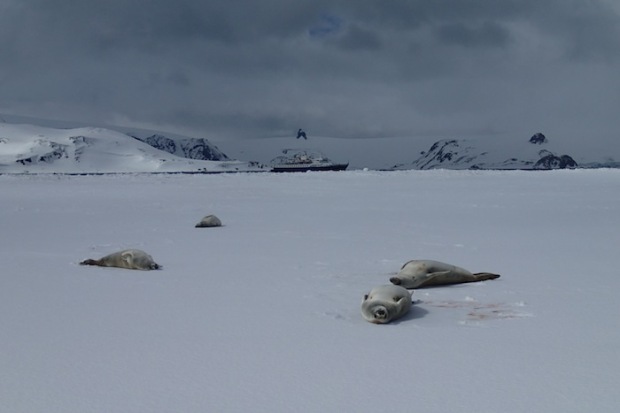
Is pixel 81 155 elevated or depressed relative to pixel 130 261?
elevated

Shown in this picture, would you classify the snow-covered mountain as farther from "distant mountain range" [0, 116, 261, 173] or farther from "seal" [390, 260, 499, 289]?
"seal" [390, 260, 499, 289]

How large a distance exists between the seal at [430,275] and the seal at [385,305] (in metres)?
0.96

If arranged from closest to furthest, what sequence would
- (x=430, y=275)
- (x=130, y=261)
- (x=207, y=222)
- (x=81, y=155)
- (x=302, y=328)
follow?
(x=302, y=328) → (x=430, y=275) → (x=130, y=261) → (x=207, y=222) → (x=81, y=155)

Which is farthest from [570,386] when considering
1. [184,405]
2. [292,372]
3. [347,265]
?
[347,265]

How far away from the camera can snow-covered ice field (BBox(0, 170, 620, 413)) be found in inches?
126

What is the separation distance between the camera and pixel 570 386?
331 centimetres

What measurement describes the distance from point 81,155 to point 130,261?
6045 inches

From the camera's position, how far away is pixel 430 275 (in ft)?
20.4

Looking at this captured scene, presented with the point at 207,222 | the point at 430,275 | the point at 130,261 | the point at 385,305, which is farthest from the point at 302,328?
the point at 207,222

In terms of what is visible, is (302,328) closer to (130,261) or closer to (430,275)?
(430,275)

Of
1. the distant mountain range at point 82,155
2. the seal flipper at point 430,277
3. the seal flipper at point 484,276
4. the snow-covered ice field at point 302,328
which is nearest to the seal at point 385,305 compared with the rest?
the snow-covered ice field at point 302,328

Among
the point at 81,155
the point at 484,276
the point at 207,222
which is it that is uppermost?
the point at 81,155

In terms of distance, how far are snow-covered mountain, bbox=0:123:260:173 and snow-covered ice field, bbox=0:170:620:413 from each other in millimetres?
121108

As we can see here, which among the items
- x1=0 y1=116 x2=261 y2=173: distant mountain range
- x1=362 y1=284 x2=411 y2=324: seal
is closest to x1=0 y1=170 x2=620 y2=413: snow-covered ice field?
x1=362 y1=284 x2=411 y2=324: seal
